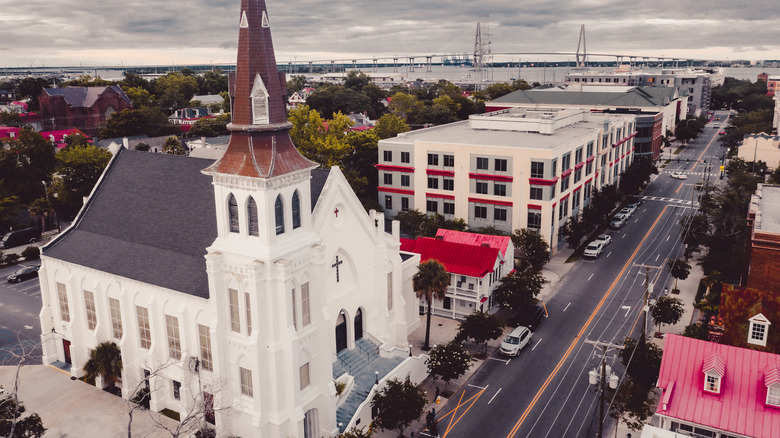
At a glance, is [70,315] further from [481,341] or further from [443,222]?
[443,222]

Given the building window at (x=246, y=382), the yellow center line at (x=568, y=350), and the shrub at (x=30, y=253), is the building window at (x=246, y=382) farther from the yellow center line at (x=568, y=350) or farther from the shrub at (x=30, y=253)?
the shrub at (x=30, y=253)

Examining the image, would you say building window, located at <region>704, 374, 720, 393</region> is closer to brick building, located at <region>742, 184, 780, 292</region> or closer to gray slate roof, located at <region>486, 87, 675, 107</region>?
brick building, located at <region>742, 184, 780, 292</region>

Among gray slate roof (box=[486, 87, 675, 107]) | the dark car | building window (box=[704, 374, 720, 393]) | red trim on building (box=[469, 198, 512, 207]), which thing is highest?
gray slate roof (box=[486, 87, 675, 107])

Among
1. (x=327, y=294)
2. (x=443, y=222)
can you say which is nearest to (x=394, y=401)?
(x=327, y=294)

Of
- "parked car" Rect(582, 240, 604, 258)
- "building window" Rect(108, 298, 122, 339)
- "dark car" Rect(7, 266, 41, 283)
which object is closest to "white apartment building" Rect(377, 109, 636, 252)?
"parked car" Rect(582, 240, 604, 258)

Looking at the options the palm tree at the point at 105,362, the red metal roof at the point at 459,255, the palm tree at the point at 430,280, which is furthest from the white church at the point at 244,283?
the red metal roof at the point at 459,255

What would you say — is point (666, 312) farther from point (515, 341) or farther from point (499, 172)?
point (499, 172)

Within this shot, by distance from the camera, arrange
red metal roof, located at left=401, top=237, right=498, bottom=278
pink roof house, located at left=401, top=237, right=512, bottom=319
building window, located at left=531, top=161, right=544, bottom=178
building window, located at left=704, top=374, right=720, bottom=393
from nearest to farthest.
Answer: building window, located at left=704, top=374, right=720, bottom=393
pink roof house, located at left=401, top=237, right=512, bottom=319
red metal roof, located at left=401, top=237, right=498, bottom=278
building window, located at left=531, top=161, right=544, bottom=178

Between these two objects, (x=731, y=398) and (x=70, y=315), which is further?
(x=70, y=315)
